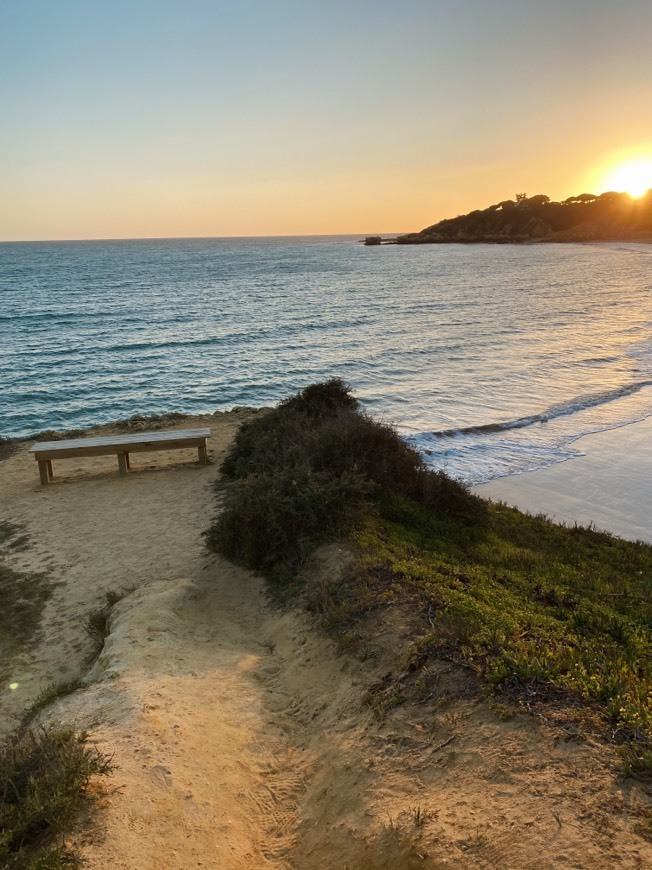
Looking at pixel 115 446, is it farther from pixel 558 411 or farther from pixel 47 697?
pixel 558 411

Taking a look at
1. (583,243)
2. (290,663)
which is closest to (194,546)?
(290,663)

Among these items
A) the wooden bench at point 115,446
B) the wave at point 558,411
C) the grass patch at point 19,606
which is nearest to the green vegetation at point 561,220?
the wave at point 558,411

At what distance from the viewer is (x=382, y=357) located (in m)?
26.4

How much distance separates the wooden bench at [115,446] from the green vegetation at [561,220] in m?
134

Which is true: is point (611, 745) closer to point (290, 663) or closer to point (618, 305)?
point (290, 663)

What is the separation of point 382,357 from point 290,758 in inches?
900

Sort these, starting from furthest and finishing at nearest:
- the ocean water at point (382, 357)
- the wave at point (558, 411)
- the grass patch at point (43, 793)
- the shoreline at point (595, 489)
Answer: the ocean water at point (382, 357) → the wave at point (558, 411) → the shoreline at point (595, 489) → the grass patch at point (43, 793)

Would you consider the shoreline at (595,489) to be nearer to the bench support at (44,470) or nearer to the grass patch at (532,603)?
the grass patch at (532,603)

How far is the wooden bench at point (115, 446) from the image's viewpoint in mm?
11461

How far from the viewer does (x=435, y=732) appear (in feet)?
13.9

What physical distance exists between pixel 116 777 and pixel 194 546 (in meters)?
4.70

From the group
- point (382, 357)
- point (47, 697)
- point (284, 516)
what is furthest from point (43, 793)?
point (382, 357)

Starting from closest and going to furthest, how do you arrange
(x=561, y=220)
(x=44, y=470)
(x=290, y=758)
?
(x=290, y=758), (x=44, y=470), (x=561, y=220)

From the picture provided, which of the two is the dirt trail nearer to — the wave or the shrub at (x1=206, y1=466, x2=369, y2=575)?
the shrub at (x1=206, y1=466, x2=369, y2=575)
